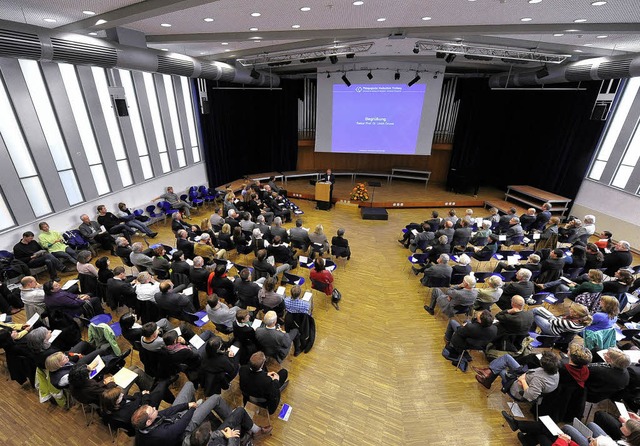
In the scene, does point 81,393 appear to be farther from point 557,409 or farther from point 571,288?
point 571,288

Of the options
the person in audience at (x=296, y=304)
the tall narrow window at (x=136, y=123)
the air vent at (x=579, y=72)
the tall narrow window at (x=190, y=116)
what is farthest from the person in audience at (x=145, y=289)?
the air vent at (x=579, y=72)

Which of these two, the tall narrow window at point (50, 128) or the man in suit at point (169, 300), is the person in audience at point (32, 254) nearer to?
the tall narrow window at point (50, 128)

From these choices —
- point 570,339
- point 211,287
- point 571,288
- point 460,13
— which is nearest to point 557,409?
point 570,339

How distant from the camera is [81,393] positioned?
3.10 metres

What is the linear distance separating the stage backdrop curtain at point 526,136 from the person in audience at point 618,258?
543cm

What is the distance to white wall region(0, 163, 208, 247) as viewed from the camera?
6500 mm

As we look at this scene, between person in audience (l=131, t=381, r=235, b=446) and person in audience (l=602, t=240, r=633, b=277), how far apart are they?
25.8 ft

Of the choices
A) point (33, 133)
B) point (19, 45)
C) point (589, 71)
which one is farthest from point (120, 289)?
point (589, 71)

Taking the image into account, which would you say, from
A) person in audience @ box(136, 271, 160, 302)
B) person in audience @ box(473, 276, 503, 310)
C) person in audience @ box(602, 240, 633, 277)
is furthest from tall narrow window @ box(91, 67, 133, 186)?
person in audience @ box(602, 240, 633, 277)

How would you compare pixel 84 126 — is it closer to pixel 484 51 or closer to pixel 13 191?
pixel 13 191

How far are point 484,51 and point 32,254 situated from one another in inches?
481

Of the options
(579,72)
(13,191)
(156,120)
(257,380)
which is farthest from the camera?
(156,120)

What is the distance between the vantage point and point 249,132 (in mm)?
14438

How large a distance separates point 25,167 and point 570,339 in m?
11.0
